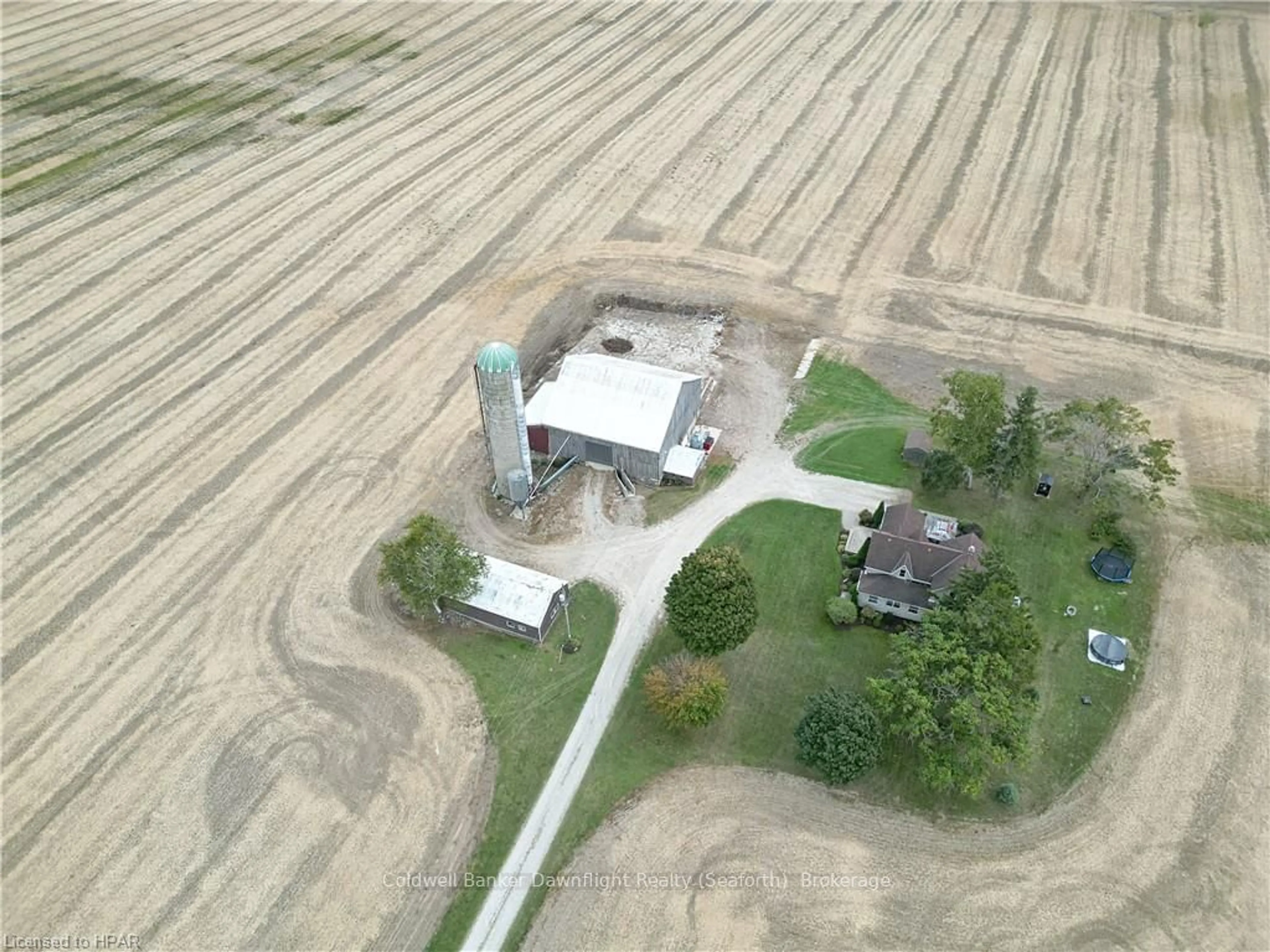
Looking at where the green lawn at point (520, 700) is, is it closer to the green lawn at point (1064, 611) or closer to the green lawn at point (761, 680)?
the green lawn at point (761, 680)

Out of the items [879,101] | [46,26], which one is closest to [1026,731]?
[879,101]

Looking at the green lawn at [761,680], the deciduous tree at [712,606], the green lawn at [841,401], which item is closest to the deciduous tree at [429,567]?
the green lawn at [761,680]

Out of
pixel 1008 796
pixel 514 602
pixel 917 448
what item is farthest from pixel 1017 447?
pixel 514 602

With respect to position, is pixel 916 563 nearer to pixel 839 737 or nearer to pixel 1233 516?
Result: pixel 839 737

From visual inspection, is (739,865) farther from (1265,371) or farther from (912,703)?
(1265,371)

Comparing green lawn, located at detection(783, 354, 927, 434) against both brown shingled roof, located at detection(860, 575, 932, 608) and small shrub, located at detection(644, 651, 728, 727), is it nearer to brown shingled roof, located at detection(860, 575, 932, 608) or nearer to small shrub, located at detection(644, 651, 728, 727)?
brown shingled roof, located at detection(860, 575, 932, 608)

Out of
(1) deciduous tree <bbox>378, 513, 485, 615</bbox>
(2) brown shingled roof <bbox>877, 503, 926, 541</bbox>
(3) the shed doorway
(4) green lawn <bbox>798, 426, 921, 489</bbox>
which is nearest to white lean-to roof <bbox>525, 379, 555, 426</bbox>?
(3) the shed doorway
